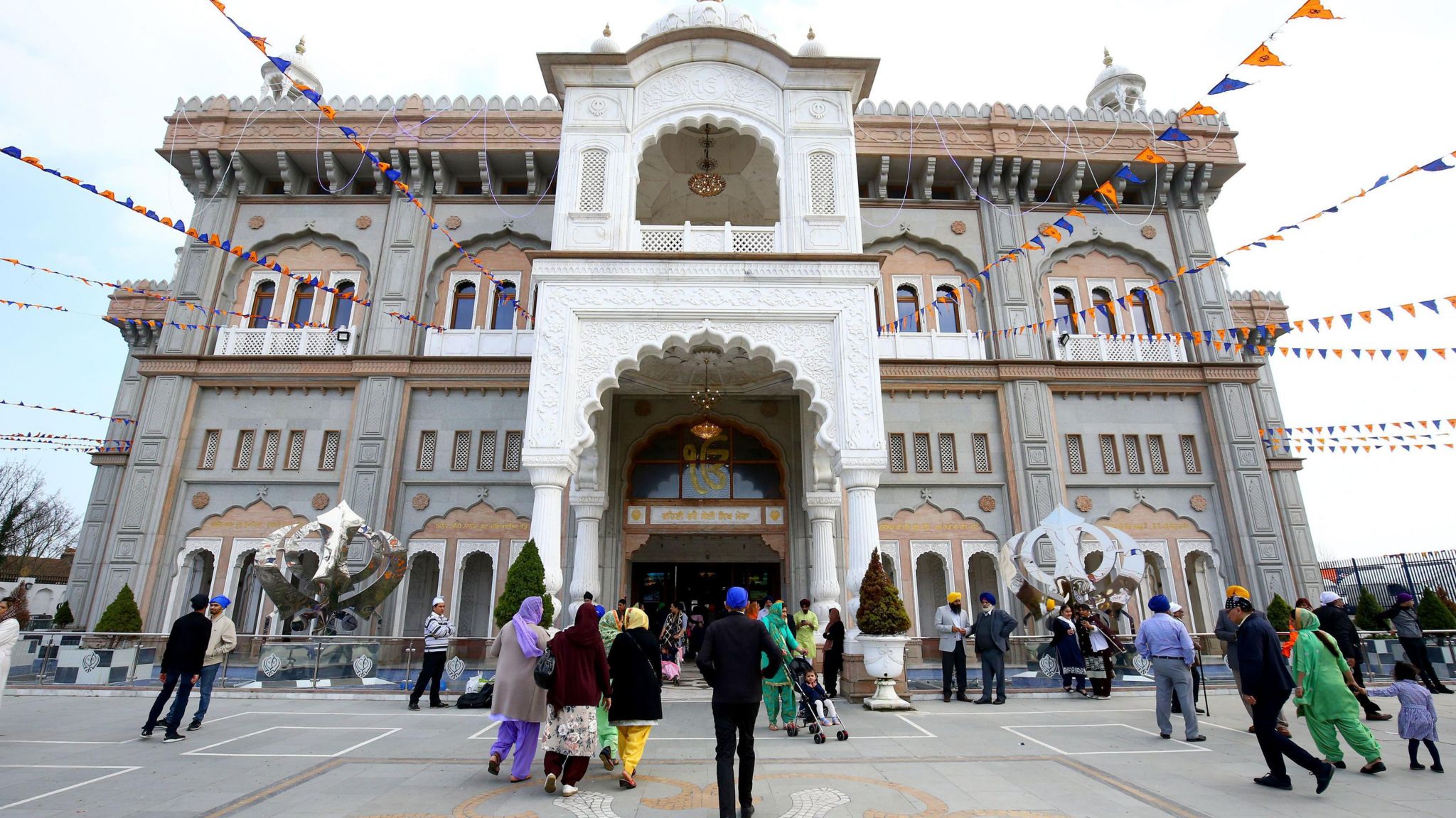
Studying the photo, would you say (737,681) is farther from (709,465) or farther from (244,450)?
(244,450)

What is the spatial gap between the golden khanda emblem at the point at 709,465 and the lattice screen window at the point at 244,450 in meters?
9.71

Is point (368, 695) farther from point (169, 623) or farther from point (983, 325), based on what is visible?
point (983, 325)

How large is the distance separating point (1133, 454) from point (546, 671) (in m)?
15.6

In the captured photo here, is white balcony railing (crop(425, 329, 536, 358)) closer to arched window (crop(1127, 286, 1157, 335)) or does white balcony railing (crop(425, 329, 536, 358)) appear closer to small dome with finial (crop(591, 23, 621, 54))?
small dome with finial (crop(591, 23, 621, 54))

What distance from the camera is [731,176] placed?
615 inches

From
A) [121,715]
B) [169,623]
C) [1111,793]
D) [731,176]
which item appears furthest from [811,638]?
[169,623]

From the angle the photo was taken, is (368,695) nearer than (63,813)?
No

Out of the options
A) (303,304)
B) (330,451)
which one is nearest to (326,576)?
(330,451)

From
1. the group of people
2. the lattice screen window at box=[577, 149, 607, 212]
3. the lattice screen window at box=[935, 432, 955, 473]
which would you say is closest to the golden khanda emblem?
the lattice screen window at box=[935, 432, 955, 473]

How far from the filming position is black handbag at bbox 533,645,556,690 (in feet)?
17.3

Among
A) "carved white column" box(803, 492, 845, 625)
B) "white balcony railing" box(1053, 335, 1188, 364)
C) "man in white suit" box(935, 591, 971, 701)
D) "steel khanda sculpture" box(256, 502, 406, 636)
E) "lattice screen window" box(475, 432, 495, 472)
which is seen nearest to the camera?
"man in white suit" box(935, 591, 971, 701)

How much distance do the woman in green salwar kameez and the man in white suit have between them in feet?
14.2

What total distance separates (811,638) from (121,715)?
27.2 feet

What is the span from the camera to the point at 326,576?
12.7 m
